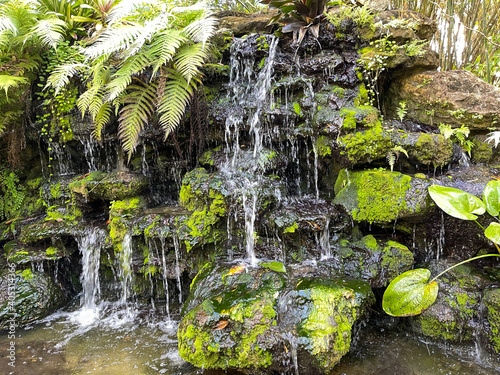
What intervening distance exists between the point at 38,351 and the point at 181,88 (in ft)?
11.6

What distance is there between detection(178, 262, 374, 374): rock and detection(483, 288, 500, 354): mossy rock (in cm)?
122

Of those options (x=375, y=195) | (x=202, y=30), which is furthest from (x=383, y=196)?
(x=202, y=30)

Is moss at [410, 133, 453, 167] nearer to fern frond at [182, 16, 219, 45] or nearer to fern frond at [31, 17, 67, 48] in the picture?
fern frond at [182, 16, 219, 45]

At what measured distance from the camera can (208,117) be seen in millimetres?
4414

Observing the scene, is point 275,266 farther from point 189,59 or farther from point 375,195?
point 189,59

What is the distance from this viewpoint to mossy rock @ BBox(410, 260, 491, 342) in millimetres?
2920

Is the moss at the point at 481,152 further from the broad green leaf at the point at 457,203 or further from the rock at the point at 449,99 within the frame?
the broad green leaf at the point at 457,203

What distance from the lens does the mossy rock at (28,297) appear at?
3.63 metres

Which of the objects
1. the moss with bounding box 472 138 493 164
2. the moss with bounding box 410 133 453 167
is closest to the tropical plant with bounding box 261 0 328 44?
the moss with bounding box 410 133 453 167

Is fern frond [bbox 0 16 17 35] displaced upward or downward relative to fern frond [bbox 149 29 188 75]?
upward

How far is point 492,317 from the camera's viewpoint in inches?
111

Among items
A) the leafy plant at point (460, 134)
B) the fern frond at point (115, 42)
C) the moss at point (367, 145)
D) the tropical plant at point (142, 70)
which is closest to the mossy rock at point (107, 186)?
the tropical plant at point (142, 70)

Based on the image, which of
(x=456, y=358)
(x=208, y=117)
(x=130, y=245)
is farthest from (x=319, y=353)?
Answer: (x=208, y=117)

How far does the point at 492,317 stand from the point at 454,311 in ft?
1.02
